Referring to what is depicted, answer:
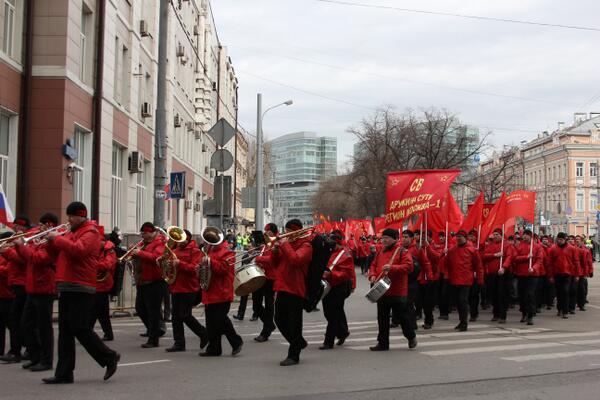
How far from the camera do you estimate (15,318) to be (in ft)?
31.7

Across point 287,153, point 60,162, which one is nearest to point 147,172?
point 60,162

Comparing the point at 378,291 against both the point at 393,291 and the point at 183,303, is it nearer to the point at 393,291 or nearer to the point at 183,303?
the point at 393,291

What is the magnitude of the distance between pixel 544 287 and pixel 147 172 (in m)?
15.5

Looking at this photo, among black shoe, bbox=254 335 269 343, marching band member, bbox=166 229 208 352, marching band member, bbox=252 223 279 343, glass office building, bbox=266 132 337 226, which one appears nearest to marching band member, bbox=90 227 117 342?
marching band member, bbox=166 229 208 352

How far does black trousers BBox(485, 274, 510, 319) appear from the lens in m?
15.2

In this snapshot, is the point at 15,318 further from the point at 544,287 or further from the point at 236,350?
the point at 544,287

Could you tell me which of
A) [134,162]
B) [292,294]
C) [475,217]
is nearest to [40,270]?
[292,294]

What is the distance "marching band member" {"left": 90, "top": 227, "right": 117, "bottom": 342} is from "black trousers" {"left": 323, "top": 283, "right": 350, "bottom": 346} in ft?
10.9

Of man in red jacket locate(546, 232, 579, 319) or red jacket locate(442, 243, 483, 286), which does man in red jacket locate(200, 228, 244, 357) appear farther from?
man in red jacket locate(546, 232, 579, 319)

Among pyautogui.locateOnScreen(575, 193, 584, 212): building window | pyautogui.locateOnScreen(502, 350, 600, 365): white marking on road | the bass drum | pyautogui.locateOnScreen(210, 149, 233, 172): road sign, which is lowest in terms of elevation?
pyautogui.locateOnScreen(502, 350, 600, 365): white marking on road

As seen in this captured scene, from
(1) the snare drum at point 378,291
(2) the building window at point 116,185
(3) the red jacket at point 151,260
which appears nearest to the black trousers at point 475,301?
(1) the snare drum at point 378,291

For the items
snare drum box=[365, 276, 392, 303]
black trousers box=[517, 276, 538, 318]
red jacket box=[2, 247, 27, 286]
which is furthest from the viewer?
black trousers box=[517, 276, 538, 318]

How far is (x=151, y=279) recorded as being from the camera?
11273 mm

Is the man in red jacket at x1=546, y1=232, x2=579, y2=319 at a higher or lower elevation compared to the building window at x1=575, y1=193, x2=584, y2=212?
lower
